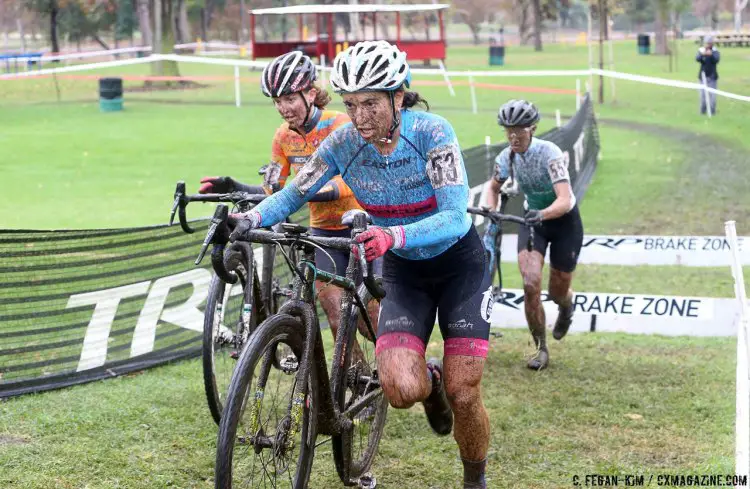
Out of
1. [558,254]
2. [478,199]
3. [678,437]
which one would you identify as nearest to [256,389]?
[678,437]

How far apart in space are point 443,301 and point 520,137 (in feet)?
11.8

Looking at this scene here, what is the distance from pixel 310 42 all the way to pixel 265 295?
38.7 metres

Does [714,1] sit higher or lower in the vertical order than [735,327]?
higher

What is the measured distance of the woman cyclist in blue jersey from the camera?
498 cm

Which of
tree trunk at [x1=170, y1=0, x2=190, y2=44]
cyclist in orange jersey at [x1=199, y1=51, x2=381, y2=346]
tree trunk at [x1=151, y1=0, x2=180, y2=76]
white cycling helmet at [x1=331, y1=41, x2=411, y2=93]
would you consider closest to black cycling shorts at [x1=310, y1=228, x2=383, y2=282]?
cyclist in orange jersey at [x1=199, y1=51, x2=381, y2=346]

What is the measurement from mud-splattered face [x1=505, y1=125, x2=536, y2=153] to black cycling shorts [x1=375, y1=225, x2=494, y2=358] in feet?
10.8

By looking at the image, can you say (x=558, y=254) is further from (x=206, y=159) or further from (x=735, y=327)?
(x=206, y=159)

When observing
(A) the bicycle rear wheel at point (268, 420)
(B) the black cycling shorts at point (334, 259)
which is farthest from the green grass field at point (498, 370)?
(B) the black cycling shorts at point (334, 259)

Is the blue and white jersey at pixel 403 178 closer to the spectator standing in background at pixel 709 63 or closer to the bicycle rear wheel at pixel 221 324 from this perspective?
the bicycle rear wheel at pixel 221 324

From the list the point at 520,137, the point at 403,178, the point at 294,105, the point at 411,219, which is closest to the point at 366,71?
the point at 403,178

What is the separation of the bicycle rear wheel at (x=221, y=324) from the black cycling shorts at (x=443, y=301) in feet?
4.86

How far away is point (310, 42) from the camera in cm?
4475

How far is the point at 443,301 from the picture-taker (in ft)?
17.9

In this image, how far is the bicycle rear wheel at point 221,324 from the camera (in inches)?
264
